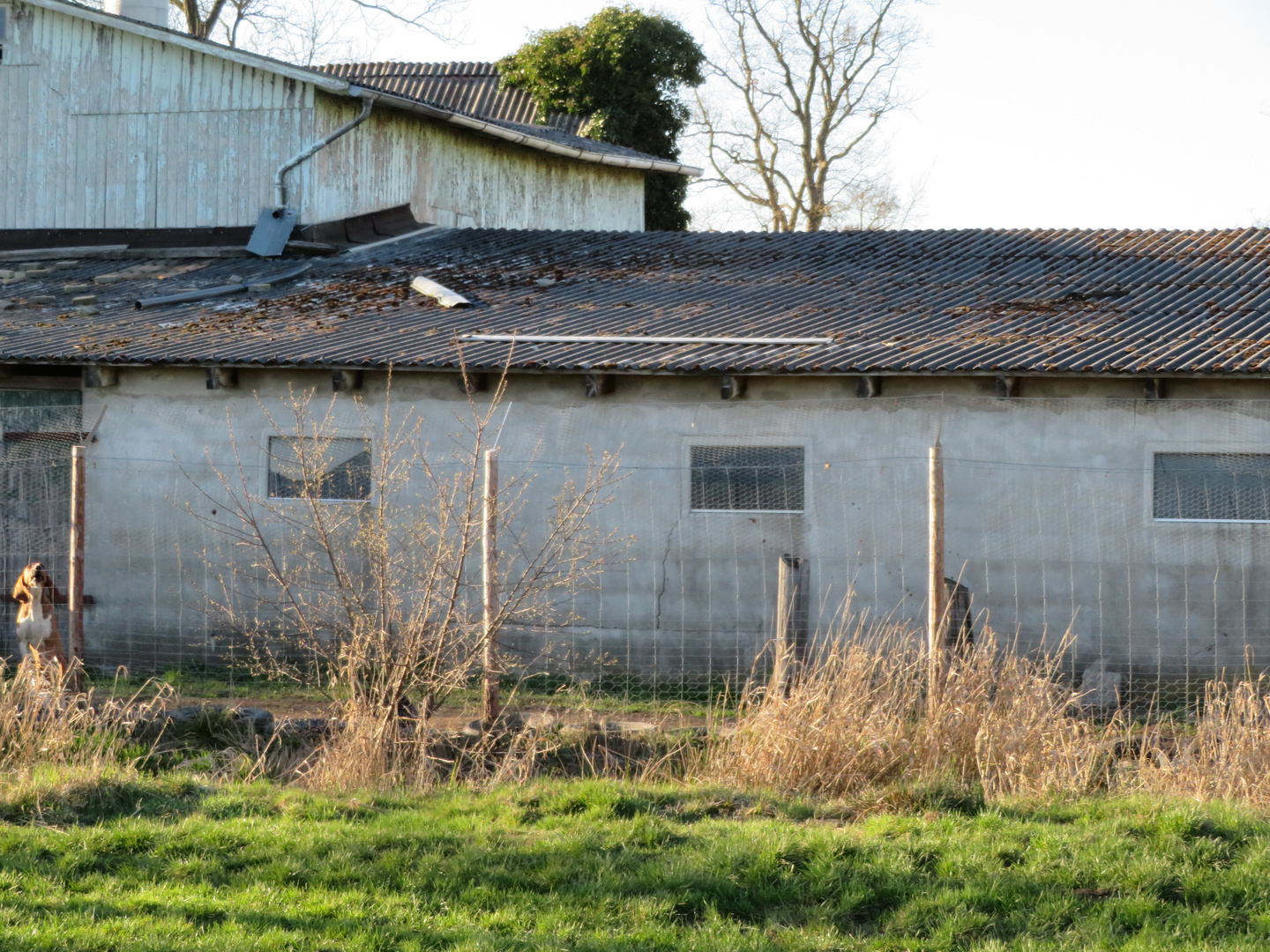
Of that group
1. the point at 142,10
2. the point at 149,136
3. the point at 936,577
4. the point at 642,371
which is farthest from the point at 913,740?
the point at 142,10

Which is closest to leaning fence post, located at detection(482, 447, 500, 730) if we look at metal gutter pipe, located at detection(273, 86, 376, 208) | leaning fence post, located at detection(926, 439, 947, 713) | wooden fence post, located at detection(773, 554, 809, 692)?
wooden fence post, located at detection(773, 554, 809, 692)

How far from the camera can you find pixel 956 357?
408 inches

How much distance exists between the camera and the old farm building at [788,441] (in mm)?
10422

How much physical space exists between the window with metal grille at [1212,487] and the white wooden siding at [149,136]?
35.3 ft

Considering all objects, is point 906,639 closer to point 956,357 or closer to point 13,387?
point 956,357

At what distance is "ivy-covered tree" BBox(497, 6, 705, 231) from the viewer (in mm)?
24094

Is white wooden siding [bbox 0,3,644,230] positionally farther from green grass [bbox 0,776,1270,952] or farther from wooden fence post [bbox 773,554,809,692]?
green grass [bbox 0,776,1270,952]

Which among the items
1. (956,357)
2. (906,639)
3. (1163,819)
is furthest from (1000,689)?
(956,357)

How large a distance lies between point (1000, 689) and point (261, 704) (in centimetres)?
547

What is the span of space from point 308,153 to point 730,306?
665cm

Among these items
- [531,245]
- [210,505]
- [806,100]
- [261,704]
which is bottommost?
[261,704]

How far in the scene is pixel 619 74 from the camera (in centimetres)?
2419

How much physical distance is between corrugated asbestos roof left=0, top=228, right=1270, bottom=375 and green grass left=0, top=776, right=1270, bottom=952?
5111mm


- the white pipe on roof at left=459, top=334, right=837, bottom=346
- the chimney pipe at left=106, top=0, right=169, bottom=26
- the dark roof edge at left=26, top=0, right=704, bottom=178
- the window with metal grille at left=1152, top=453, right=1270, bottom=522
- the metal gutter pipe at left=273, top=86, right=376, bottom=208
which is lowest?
the window with metal grille at left=1152, top=453, right=1270, bottom=522
